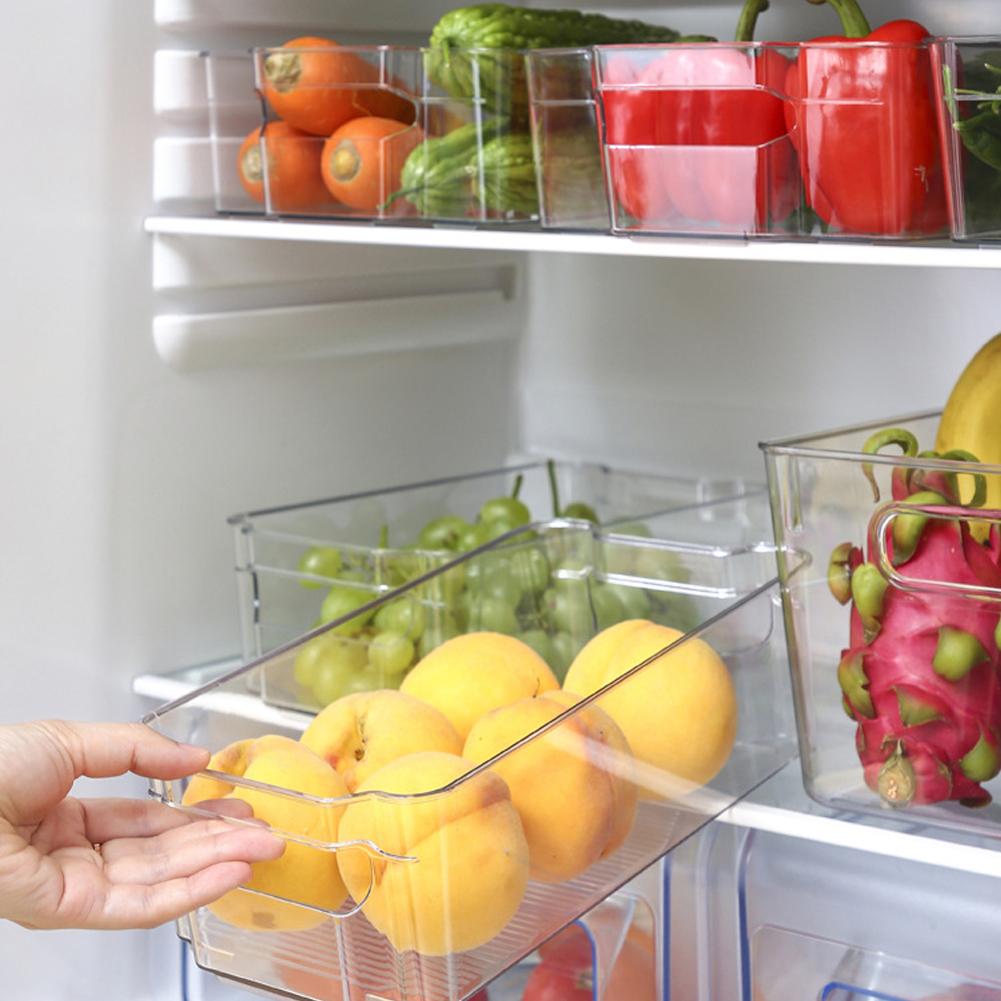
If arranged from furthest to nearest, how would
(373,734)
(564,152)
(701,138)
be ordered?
(564,152)
(701,138)
(373,734)

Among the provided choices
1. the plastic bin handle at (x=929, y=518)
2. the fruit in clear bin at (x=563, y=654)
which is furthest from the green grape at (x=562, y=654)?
the plastic bin handle at (x=929, y=518)

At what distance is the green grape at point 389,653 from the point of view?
1166 millimetres

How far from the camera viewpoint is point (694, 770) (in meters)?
0.97

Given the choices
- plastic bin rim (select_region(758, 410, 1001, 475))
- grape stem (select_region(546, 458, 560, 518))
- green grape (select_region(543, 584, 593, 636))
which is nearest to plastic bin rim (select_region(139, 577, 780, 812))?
plastic bin rim (select_region(758, 410, 1001, 475))

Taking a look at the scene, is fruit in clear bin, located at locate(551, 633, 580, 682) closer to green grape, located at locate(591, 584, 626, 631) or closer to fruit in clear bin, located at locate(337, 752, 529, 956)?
green grape, located at locate(591, 584, 626, 631)

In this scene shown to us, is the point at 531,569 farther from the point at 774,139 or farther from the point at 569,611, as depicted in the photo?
the point at 774,139

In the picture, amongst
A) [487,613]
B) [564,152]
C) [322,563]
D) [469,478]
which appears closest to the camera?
[564,152]

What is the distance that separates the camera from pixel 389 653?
117cm

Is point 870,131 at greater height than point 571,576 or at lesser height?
greater

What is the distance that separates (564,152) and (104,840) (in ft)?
1.88

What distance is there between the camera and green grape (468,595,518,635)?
1210mm

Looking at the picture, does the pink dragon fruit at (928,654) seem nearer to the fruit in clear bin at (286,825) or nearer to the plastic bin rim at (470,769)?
the plastic bin rim at (470,769)

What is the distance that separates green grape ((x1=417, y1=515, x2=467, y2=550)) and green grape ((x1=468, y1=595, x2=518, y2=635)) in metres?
0.16

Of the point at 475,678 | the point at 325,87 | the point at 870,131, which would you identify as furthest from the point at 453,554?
the point at 870,131
